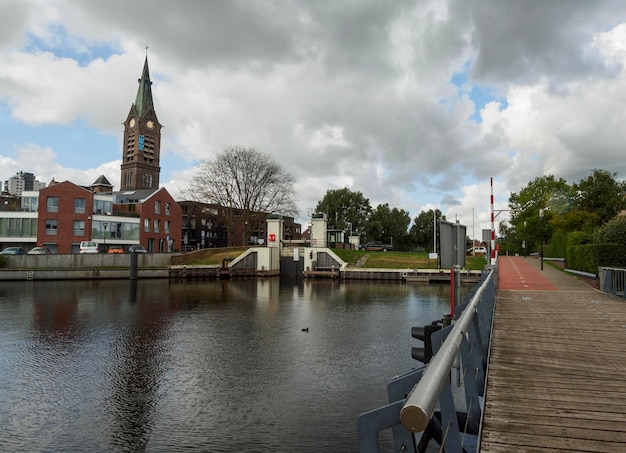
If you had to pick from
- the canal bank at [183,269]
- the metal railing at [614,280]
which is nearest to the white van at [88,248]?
the canal bank at [183,269]

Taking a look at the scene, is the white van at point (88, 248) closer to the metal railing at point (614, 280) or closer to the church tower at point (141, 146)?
the church tower at point (141, 146)

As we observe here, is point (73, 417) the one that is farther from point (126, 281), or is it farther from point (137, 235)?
point (137, 235)

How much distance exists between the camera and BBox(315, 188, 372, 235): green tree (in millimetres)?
87812

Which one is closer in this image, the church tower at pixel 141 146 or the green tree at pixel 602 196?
the green tree at pixel 602 196

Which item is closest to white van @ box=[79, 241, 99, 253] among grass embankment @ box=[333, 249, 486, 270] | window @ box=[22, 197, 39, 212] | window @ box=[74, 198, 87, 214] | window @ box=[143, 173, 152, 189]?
window @ box=[74, 198, 87, 214]

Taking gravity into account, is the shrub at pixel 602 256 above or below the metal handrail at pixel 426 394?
above

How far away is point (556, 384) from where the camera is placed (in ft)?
16.7

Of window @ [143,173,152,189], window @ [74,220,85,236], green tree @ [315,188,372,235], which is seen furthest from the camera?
window @ [143,173,152,189]

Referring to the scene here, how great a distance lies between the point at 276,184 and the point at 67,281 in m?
28.5

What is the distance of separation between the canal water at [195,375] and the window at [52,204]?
3682cm

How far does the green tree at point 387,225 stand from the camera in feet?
294

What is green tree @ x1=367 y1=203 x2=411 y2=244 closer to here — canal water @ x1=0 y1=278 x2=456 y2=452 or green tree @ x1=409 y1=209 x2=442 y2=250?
green tree @ x1=409 y1=209 x2=442 y2=250

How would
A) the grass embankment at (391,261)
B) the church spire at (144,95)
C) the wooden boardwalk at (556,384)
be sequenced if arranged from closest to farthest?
the wooden boardwalk at (556,384), the grass embankment at (391,261), the church spire at (144,95)

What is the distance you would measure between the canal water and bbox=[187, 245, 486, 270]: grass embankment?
2462 centimetres
